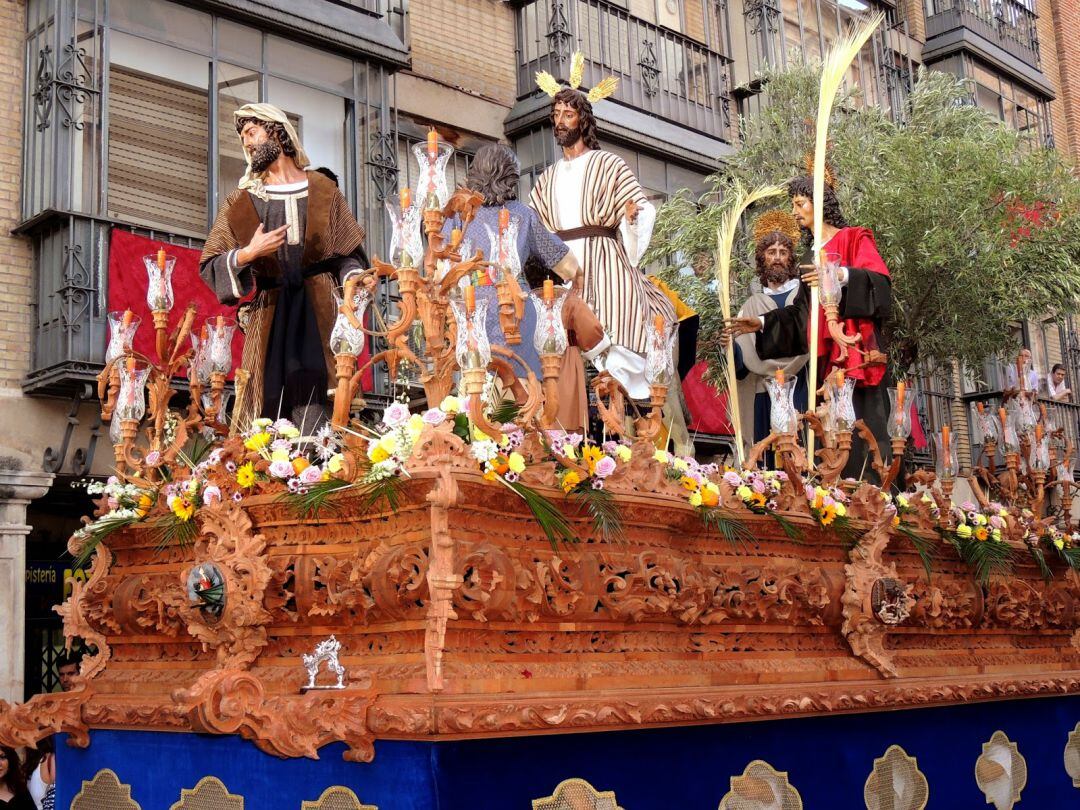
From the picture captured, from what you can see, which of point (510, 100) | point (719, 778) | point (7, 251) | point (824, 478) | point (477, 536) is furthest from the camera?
point (510, 100)

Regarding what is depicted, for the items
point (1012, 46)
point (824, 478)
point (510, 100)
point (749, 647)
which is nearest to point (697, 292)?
point (510, 100)

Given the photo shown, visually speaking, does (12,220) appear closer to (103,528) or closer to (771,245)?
(771,245)

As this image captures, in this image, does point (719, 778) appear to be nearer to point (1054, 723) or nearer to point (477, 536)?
point (477, 536)

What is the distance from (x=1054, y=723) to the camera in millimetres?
6762

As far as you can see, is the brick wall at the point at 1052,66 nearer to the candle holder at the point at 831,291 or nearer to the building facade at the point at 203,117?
the building facade at the point at 203,117

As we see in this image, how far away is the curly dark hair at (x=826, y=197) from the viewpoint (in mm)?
7695

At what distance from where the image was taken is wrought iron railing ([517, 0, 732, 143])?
14977 mm

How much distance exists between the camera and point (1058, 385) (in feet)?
63.9

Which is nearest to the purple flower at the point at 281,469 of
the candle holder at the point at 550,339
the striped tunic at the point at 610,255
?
the candle holder at the point at 550,339

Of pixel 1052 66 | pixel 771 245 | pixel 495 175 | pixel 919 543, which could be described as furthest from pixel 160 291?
pixel 1052 66

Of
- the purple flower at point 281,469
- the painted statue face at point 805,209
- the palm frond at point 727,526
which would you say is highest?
the painted statue face at point 805,209

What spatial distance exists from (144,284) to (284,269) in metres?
5.54

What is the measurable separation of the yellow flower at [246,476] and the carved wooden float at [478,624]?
0.07 metres

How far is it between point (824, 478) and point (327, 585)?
245 cm
